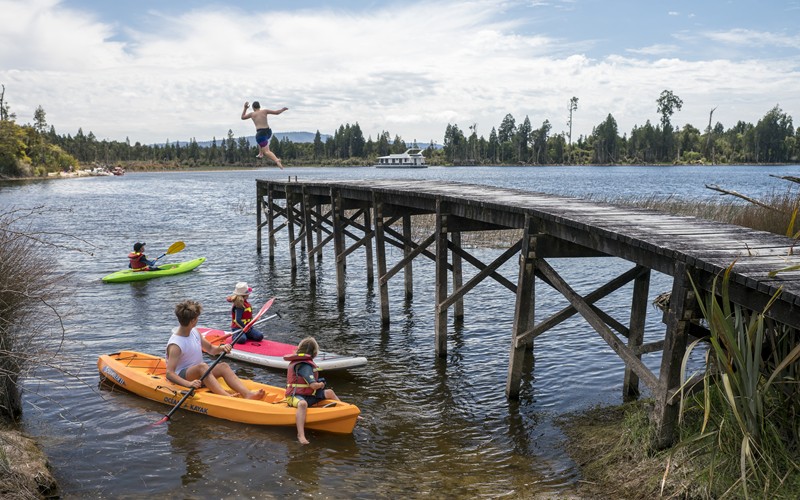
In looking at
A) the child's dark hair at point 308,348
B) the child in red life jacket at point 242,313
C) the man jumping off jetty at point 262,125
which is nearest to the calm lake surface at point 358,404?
the child in red life jacket at point 242,313

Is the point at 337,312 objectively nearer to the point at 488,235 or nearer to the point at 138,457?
the point at 138,457

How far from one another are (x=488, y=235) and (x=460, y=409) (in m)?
15.8

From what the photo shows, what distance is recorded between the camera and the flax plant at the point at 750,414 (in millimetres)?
4902

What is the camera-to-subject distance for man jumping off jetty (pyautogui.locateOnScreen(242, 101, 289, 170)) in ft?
46.6

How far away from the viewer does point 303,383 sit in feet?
27.8

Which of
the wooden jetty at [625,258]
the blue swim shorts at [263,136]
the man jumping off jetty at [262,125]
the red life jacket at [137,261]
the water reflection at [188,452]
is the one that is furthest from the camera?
the red life jacket at [137,261]

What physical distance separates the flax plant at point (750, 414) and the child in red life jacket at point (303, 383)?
4.34 meters

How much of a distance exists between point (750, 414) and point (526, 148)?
15673 cm

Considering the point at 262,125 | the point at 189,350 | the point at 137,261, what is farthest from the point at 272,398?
the point at 137,261

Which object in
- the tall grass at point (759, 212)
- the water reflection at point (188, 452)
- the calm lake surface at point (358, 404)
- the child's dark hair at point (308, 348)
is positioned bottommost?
the water reflection at point (188, 452)

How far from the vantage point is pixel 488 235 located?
81.0ft

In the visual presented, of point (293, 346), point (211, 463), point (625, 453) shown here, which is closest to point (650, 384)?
point (625, 453)

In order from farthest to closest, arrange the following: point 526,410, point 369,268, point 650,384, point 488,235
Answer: point 488,235
point 369,268
point 526,410
point 650,384

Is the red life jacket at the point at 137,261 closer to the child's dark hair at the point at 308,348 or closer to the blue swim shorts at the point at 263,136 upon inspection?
the blue swim shorts at the point at 263,136
